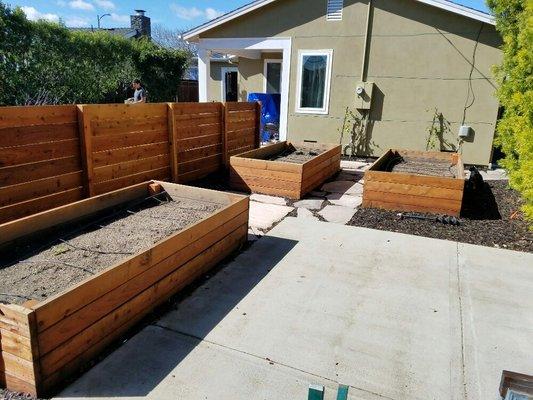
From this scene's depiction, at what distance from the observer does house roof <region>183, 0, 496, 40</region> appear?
8026 millimetres

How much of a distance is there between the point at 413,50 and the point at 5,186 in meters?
8.36

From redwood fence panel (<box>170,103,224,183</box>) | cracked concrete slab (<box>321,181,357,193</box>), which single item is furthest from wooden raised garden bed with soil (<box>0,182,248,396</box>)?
cracked concrete slab (<box>321,181,357,193</box>)

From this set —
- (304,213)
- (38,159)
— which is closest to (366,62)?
(304,213)

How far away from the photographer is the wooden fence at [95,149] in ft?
12.8

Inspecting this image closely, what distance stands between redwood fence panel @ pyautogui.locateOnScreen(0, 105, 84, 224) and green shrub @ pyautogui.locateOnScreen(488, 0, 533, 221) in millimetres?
5288

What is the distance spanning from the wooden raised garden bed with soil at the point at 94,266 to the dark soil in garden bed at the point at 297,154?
3486 millimetres

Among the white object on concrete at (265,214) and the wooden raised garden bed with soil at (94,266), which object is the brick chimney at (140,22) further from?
the wooden raised garden bed with soil at (94,266)

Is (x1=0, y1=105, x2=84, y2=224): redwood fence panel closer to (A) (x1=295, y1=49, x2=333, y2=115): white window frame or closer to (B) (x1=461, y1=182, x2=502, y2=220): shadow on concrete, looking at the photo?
(B) (x1=461, y1=182, x2=502, y2=220): shadow on concrete

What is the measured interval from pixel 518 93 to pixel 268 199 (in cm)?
377

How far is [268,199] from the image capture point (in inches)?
245

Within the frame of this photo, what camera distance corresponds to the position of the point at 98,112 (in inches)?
185

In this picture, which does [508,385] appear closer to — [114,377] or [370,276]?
[114,377]

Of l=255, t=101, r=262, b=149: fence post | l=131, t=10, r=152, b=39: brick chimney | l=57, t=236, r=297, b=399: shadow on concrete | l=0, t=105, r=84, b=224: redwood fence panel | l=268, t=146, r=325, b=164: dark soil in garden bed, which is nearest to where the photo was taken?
l=57, t=236, r=297, b=399: shadow on concrete

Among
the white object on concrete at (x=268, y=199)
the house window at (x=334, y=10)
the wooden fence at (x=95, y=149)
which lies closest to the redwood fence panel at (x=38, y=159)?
the wooden fence at (x=95, y=149)
